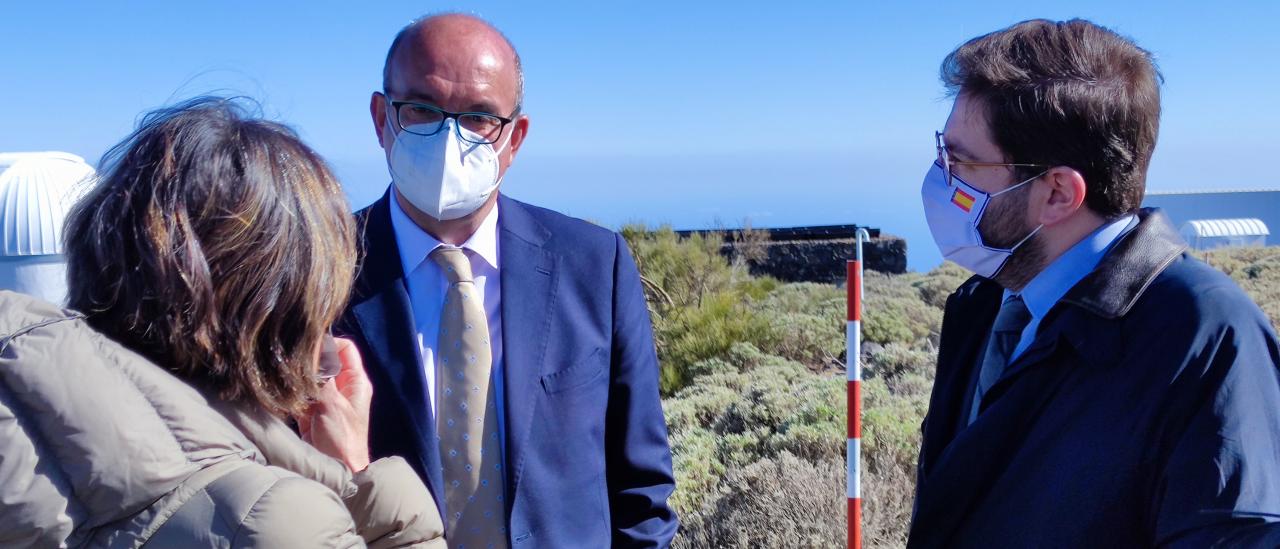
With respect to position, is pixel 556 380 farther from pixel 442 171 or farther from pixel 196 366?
pixel 196 366

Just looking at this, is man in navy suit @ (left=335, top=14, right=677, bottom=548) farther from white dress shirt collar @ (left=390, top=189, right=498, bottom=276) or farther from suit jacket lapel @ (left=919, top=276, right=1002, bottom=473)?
suit jacket lapel @ (left=919, top=276, right=1002, bottom=473)

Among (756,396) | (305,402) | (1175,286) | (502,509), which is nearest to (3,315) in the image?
(305,402)

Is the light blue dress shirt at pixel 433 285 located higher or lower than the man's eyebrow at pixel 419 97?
lower

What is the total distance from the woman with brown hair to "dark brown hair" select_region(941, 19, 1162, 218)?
130cm

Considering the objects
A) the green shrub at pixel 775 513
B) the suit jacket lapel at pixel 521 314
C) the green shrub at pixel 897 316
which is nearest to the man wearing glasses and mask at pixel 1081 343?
the suit jacket lapel at pixel 521 314

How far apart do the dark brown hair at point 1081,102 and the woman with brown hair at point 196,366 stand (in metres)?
1.30

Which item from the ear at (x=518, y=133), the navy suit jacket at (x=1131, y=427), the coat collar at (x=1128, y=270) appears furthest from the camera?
the ear at (x=518, y=133)

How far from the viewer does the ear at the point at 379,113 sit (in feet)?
7.52

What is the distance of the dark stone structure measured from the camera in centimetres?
1482

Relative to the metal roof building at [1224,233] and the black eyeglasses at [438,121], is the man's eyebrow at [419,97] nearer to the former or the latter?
the black eyeglasses at [438,121]

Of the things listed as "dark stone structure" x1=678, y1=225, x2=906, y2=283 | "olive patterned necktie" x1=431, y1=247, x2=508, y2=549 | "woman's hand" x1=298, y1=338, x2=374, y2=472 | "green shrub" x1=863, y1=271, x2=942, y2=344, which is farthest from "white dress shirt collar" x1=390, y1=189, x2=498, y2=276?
"dark stone structure" x1=678, y1=225, x2=906, y2=283

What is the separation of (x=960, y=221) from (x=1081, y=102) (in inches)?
15.6

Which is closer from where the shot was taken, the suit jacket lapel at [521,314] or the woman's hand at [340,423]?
the woman's hand at [340,423]

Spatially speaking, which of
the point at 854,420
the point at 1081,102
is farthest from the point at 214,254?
the point at 854,420
